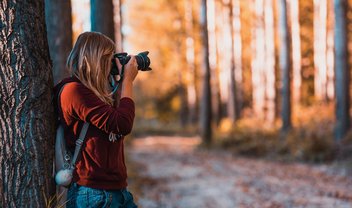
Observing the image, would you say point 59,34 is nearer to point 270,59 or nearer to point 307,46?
point 270,59

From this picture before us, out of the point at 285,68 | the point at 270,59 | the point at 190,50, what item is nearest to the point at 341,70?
the point at 285,68

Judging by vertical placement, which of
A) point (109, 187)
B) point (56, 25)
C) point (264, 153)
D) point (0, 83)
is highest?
point (56, 25)

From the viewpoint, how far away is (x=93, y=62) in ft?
10.4

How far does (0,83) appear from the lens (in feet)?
10.5

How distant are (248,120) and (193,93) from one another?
11.5 m

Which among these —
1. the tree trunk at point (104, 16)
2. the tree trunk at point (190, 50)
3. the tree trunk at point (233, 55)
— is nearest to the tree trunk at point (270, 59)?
the tree trunk at point (233, 55)

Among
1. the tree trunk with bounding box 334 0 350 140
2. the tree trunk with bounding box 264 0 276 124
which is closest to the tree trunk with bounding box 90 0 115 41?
the tree trunk with bounding box 334 0 350 140

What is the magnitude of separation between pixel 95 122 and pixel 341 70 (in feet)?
42.2

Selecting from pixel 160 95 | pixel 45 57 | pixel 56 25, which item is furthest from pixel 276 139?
pixel 160 95

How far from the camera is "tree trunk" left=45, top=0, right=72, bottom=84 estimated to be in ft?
22.4

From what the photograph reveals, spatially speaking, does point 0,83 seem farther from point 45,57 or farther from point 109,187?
point 109,187

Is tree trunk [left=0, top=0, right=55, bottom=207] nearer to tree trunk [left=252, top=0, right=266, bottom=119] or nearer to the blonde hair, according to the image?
the blonde hair

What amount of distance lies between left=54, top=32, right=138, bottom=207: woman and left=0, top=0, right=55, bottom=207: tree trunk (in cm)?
17

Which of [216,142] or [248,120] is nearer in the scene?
[216,142]
